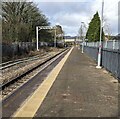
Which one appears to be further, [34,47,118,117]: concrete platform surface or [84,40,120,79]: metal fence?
[84,40,120,79]: metal fence

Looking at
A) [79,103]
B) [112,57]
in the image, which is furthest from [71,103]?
[112,57]

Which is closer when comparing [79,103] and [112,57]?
[79,103]

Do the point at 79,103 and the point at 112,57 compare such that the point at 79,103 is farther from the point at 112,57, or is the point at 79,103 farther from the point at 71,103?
the point at 112,57

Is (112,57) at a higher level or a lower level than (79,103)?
higher

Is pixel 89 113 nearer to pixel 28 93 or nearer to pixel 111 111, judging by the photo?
pixel 111 111

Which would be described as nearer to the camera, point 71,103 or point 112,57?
point 71,103

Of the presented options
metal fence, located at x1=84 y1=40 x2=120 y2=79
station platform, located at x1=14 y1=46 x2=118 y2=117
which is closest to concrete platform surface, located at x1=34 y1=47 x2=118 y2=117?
station platform, located at x1=14 y1=46 x2=118 y2=117

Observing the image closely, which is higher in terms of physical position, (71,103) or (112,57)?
(112,57)

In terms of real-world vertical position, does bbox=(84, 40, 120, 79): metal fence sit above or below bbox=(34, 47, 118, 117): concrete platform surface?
above

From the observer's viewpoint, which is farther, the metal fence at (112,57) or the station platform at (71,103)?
the metal fence at (112,57)

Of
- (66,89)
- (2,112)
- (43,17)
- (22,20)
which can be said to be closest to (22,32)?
(22,20)

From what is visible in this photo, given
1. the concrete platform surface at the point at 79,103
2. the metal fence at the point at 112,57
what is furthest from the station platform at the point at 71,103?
the metal fence at the point at 112,57

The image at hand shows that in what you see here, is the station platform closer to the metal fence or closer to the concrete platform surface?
the concrete platform surface

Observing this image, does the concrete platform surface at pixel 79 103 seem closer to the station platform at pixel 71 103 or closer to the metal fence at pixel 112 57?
the station platform at pixel 71 103
